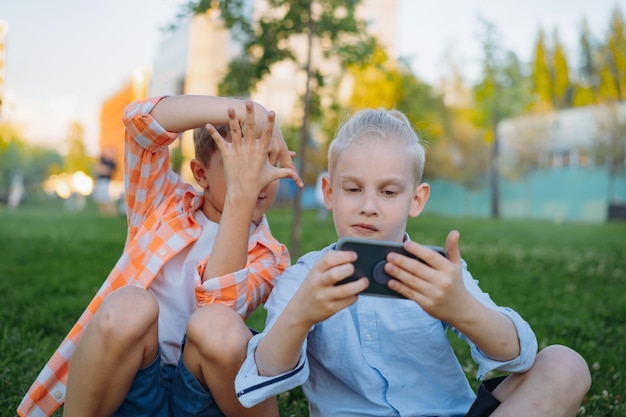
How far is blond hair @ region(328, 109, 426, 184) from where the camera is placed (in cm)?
199

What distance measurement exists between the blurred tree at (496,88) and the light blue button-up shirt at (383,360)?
28179 millimetres

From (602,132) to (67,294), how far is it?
3095 cm

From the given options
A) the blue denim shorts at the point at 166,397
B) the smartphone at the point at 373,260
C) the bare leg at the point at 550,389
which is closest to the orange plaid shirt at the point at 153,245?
the blue denim shorts at the point at 166,397

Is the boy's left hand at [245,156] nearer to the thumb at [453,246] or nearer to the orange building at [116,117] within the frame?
the thumb at [453,246]

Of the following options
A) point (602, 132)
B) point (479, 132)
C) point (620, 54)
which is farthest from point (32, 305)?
point (620, 54)

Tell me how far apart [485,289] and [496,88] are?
2477cm

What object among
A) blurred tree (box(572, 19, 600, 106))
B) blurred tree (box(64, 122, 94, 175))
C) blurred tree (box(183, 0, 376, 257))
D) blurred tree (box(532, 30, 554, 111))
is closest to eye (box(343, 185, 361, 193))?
blurred tree (box(183, 0, 376, 257))

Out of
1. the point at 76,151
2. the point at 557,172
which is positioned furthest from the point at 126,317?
the point at 76,151

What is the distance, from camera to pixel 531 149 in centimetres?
3312

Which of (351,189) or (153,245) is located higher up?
(351,189)

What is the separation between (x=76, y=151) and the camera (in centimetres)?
7006

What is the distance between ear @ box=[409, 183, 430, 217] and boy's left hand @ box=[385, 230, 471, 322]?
554 mm

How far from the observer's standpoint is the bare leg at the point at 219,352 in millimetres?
1847

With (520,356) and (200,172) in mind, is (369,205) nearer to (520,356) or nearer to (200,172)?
(520,356)
